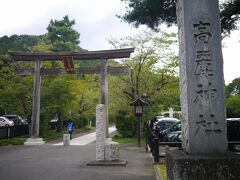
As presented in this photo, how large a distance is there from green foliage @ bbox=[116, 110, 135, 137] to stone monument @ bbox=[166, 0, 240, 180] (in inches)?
779

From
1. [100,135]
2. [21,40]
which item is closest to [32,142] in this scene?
[100,135]

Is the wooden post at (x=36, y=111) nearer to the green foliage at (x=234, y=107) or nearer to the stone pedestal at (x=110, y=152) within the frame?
the stone pedestal at (x=110, y=152)

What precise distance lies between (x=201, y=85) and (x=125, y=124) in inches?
812

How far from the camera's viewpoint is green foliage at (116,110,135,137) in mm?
25150

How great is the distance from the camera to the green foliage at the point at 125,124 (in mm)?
25150

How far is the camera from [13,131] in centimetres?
2417

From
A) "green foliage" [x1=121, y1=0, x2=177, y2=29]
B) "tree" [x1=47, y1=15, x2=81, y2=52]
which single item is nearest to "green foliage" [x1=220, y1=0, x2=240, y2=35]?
"green foliage" [x1=121, y1=0, x2=177, y2=29]

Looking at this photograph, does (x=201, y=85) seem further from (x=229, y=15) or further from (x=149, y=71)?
(x=149, y=71)

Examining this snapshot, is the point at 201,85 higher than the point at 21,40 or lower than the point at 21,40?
lower

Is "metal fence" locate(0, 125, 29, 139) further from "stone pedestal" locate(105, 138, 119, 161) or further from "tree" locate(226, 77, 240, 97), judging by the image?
"tree" locate(226, 77, 240, 97)

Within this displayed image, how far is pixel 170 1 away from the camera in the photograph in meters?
10.1

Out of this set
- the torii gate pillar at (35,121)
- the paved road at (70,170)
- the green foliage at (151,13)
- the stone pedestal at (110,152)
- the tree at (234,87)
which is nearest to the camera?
the paved road at (70,170)

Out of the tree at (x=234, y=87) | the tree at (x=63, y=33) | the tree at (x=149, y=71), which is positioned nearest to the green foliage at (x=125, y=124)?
the tree at (x=149, y=71)

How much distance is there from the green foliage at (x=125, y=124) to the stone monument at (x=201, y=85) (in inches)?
779
